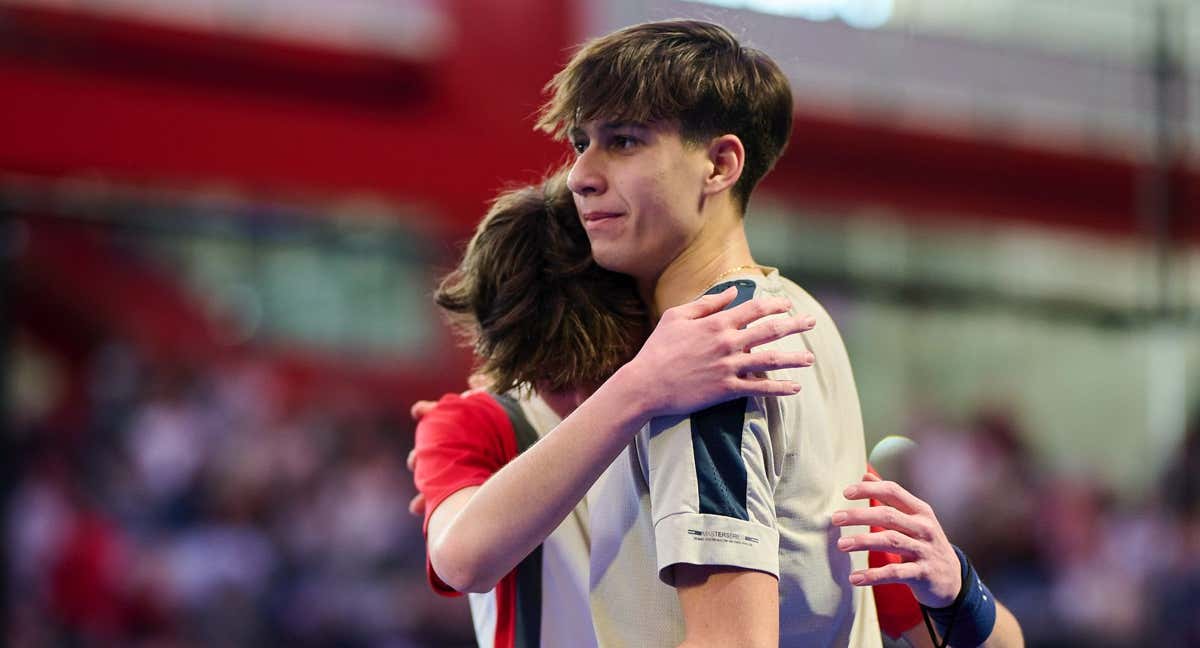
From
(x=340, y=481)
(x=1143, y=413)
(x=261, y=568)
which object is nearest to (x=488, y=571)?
(x=261, y=568)

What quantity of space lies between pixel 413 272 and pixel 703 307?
1021 cm

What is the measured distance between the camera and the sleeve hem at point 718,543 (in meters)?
1.34

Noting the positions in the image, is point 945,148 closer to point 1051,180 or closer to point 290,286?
point 1051,180

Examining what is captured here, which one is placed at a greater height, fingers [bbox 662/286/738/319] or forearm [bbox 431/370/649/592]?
fingers [bbox 662/286/738/319]

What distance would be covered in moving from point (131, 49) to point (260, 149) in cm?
74

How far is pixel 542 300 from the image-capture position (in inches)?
67.6

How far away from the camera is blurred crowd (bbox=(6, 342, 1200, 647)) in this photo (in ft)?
17.2

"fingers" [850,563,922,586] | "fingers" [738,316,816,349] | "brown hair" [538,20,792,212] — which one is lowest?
"fingers" [850,563,922,586]

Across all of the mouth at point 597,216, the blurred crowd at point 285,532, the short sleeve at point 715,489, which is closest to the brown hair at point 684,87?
the mouth at point 597,216

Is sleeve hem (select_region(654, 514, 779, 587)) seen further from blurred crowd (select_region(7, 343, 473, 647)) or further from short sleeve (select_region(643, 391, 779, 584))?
blurred crowd (select_region(7, 343, 473, 647))

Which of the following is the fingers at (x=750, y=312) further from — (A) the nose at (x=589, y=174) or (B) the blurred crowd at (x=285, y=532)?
(B) the blurred crowd at (x=285, y=532)

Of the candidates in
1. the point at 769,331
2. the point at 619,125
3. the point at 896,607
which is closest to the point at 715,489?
the point at 769,331

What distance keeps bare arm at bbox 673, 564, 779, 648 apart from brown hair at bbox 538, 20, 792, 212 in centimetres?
46

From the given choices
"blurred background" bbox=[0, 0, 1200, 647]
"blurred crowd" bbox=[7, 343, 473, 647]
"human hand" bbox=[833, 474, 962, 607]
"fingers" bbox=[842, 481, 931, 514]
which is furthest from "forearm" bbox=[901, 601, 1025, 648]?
"blurred crowd" bbox=[7, 343, 473, 647]
